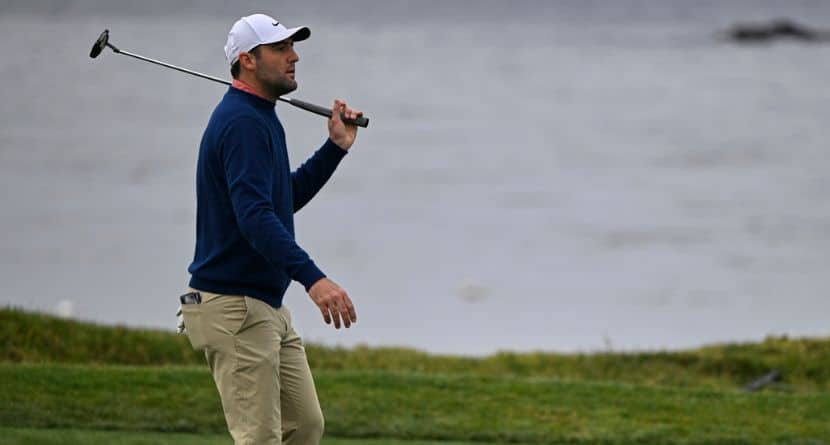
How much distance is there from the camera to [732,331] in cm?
1571

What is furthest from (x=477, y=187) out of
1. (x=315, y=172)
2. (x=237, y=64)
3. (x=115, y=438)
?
(x=237, y=64)

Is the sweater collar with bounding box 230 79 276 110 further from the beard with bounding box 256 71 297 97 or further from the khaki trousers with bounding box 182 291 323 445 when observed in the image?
the khaki trousers with bounding box 182 291 323 445

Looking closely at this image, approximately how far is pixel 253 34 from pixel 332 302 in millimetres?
1008

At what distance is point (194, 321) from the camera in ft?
19.1

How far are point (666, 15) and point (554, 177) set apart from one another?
5075 cm

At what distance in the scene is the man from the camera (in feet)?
18.4

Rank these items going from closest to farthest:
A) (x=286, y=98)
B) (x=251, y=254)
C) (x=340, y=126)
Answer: (x=251, y=254), (x=286, y=98), (x=340, y=126)

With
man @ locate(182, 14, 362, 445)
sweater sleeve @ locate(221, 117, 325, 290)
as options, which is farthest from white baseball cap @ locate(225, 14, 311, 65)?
sweater sleeve @ locate(221, 117, 325, 290)

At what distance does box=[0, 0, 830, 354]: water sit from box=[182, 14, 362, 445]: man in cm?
639

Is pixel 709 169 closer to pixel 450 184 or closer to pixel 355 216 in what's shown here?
pixel 450 184

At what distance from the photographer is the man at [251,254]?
5602mm

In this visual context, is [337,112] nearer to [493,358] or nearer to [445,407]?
[445,407]

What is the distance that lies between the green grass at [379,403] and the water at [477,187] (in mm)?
1562

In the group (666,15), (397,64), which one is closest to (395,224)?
(397,64)
